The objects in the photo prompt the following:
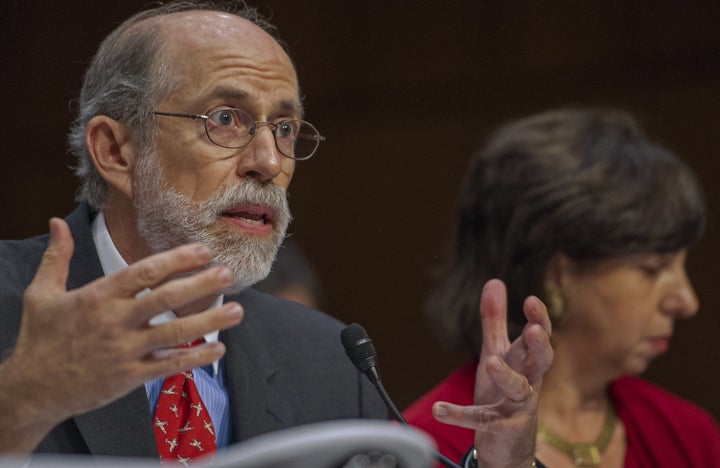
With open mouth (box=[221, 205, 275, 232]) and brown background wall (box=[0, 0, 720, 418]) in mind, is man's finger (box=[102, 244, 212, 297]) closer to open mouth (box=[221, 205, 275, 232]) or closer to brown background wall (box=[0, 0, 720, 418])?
open mouth (box=[221, 205, 275, 232])

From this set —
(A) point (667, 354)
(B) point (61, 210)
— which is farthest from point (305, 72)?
(A) point (667, 354)

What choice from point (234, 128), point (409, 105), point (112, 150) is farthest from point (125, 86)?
point (409, 105)

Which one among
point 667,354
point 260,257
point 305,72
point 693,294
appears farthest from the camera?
point 667,354

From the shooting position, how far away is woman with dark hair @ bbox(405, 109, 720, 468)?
2.19m

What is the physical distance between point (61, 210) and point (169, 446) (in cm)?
70

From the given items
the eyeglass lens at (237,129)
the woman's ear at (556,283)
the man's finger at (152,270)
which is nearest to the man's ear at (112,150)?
the eyeglass lens at (237,129)

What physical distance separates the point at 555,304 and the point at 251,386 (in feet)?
2.40

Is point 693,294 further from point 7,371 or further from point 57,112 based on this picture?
point 7,371

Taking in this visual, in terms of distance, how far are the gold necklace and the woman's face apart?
16 cm

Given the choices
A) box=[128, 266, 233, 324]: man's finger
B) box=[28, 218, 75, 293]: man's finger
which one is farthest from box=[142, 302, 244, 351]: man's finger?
box=[28, 218, 75, 293]: man's finger

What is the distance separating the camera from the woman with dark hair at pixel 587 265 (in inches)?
86.2

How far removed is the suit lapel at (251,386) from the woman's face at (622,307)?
2.26ft

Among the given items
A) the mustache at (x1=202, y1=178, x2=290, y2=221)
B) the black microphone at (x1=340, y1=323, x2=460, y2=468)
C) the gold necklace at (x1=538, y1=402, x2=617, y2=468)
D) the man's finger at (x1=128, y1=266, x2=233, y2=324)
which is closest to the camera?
the man's finger at (x1=128, y1=266, x2=233, y2=324)

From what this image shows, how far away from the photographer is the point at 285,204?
1750mm
